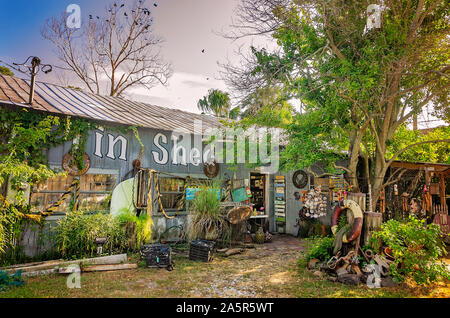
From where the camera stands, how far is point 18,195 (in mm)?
5855

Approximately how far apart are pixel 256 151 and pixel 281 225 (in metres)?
3.69

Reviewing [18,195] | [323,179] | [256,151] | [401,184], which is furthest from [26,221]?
[401,184]

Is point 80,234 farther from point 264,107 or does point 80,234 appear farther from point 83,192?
point 264,107

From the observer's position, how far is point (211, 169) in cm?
943

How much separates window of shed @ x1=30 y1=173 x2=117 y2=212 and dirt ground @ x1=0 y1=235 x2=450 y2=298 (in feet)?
6.64

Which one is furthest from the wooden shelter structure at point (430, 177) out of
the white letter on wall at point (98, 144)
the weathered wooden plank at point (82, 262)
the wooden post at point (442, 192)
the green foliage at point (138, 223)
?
the white letter on wall at point (98, 144)

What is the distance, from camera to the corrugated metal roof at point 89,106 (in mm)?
6531

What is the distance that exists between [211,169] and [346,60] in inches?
205

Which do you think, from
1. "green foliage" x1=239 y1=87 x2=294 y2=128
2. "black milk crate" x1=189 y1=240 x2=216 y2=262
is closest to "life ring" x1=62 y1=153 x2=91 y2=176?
"black milk crate" x1=189 y1=240 x2=216 y2=262

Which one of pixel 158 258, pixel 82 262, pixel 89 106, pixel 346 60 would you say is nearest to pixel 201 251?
pixel 158 258

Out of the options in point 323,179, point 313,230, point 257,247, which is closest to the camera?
point 257,247

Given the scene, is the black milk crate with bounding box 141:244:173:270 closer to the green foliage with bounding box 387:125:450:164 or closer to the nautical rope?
the nautical rope

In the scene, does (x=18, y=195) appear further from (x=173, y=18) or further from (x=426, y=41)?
(x=426, y=41)

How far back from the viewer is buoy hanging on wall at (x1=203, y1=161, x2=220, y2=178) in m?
9.30
